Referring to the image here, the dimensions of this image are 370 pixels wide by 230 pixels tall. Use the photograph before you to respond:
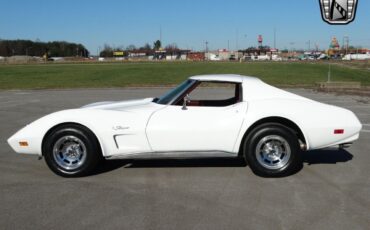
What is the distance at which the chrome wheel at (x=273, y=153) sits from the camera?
5.15 meters

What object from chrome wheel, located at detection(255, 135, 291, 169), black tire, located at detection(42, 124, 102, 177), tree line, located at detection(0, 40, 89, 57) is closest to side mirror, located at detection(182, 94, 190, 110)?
chrome wheel, located at detection(255, 135, 291, 169)

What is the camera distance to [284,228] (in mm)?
3619

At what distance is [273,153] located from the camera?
521 cm

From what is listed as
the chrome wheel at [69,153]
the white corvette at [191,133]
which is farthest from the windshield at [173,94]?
the chrome wheel at [69,153]

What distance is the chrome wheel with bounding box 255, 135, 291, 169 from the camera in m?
5.15

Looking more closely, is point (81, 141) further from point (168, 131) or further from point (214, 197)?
point (214, 197)

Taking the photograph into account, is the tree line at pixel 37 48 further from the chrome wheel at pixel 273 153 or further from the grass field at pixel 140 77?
the chrome wheel at pixel 273 153

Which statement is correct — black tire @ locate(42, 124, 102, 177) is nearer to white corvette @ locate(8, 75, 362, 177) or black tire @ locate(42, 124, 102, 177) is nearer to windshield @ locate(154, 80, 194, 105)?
white corvette @ locate(8, 75, 362, 177)

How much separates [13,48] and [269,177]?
182 meters

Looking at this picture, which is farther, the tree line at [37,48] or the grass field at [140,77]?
the tree line at [37,48]

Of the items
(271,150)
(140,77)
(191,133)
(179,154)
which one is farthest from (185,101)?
(140,77)

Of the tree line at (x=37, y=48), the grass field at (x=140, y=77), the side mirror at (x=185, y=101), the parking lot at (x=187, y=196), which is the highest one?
the tree line at (x=37, y=48)

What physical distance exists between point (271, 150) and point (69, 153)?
103 inches

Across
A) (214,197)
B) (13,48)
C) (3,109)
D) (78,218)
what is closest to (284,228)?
(214,197)
